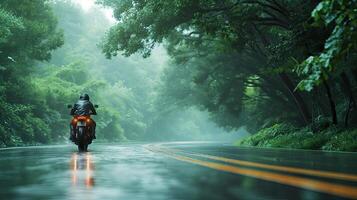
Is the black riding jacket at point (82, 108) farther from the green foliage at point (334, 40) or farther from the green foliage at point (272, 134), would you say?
the green foliage at point (334, 40)

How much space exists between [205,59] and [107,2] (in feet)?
30.5

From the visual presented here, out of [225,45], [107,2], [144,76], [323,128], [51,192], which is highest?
[144,76]

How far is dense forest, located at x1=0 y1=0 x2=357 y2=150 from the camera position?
20078 millimetres

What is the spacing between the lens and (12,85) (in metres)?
35.0

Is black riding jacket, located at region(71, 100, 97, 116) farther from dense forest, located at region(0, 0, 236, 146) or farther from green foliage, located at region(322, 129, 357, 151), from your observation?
green foliage, located at region(322, 129, 357, 151)

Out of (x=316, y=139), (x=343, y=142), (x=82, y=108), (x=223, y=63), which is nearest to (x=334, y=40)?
(x=82, y=108)

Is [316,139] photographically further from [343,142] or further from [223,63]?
[223,63]

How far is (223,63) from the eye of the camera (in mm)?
39344

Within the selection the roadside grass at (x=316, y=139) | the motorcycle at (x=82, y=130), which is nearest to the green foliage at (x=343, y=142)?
the roadside grass at (x=316, y=139)

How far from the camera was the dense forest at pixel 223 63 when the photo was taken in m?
20.1

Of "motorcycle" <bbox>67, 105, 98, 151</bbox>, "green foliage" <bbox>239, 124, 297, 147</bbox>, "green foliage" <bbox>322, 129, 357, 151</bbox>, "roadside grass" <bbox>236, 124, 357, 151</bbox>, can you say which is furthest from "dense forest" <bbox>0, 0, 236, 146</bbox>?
"green foliage" <bbox>322, 129, 357, 151</bbox>

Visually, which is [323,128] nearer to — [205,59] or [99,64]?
[205,59]

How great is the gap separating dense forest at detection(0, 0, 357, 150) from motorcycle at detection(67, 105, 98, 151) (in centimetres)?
541

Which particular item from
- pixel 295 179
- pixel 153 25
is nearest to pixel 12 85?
pixel 153 25
